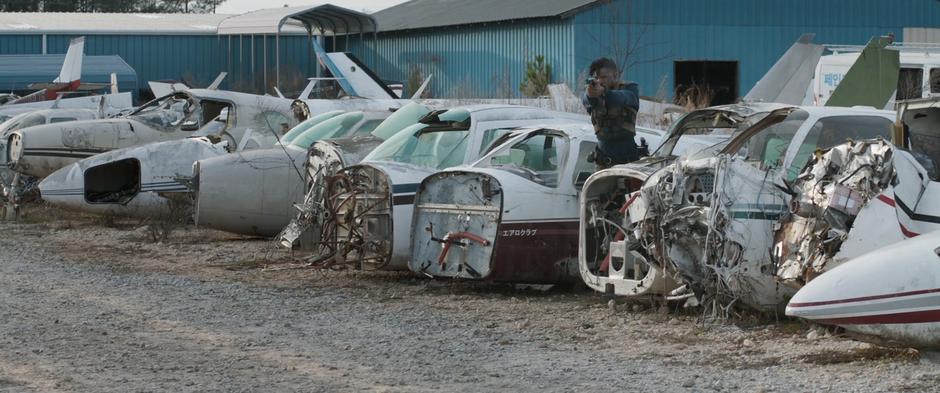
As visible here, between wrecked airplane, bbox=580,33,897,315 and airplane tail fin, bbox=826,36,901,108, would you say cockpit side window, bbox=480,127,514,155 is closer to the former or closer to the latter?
wrecked airplane, bbox=580,33,897,315

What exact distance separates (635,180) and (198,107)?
11.2 meters

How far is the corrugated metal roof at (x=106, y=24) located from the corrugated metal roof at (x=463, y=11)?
24.3 ft

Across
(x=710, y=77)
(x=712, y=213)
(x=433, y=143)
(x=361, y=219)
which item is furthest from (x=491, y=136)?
(x=710, y=77)

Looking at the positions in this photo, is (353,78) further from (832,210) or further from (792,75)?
(832,210)

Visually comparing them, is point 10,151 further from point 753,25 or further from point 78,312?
point 753,25

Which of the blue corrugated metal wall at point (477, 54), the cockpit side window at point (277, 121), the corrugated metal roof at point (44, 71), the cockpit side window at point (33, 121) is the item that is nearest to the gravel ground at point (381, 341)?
the cockpit side window at point (277, 121)

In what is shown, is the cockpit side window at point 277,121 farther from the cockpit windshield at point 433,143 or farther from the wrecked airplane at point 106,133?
the cockpit windshield at point 433,143

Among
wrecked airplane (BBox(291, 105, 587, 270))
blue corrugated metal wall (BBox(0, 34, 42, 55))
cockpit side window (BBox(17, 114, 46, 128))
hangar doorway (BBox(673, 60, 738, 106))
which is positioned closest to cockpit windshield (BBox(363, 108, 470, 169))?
wrecked airplane (BBox(291, 105, 587, 270))

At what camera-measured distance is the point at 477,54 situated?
1489 inches

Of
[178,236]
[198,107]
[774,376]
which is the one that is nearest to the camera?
[774,376]

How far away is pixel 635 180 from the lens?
11141mm

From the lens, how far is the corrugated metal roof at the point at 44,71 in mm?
45156

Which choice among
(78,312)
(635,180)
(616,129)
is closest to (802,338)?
(635,180)

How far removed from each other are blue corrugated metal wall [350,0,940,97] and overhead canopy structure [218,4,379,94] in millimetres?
4373
